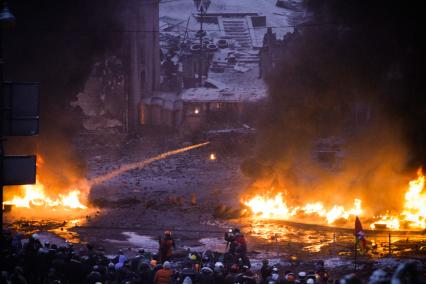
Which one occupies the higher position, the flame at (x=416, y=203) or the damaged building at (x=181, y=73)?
the damaged building at (x=181, y=73)

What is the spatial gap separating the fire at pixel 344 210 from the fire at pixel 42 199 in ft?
21.4

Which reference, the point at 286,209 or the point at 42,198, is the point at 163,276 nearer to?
the point at 286,209

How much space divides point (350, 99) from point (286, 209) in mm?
5128

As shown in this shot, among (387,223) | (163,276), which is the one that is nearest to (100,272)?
(163,276)

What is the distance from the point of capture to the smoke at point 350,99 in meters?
22.6

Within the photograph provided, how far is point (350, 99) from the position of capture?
80.0ft

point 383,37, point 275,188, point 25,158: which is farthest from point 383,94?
point 25,158

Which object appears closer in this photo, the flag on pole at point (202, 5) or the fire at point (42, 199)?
the fire at point (42, 199)

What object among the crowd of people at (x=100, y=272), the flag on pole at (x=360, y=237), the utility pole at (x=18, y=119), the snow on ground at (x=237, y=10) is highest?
the snow on ground at (x=237, y=10)

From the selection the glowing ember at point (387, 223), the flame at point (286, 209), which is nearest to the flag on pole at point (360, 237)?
the glowing ember at point (387, 223)

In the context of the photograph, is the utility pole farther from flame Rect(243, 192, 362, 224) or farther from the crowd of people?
flame Rect(243, 192, 362, 224)

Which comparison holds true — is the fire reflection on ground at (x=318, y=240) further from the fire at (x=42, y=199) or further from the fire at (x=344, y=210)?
the fire at (x=42, y=199)

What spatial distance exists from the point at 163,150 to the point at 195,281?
24290 millimetres

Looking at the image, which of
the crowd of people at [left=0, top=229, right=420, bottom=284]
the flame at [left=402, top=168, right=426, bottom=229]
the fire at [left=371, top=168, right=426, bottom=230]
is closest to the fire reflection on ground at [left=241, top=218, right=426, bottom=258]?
the fire at [left=371, top=168, right=426, bottom=230]
